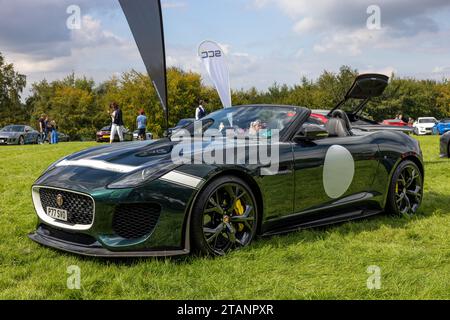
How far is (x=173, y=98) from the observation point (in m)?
46.0

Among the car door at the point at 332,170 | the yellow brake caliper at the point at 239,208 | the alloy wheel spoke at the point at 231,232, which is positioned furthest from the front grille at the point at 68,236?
the car door at the point at 332,170

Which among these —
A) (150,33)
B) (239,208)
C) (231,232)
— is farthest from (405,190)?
(150,33)

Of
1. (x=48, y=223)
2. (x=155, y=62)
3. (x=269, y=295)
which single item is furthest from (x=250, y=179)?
(x=155, y=62)

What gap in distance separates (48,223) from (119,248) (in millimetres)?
792

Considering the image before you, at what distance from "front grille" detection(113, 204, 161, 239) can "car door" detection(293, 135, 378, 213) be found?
1.42 metres

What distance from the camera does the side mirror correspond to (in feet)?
14.3

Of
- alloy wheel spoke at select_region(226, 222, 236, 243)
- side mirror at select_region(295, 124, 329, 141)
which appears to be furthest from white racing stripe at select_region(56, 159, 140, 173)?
side mirror at select_region(295, 124, 329, 141)

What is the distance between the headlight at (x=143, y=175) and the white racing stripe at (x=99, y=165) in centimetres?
8

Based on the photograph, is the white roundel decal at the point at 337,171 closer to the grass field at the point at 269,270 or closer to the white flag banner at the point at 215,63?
the grass field at the point at 269,270

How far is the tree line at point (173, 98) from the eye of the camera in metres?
46.6

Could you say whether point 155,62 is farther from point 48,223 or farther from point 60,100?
point 60,100

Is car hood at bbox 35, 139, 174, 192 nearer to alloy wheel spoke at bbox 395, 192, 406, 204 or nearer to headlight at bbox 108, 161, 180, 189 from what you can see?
headlight at bbox 108, 161, 180, 189

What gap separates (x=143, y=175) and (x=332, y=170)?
1.96 metres

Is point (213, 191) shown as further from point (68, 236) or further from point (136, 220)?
point (68, 236)
